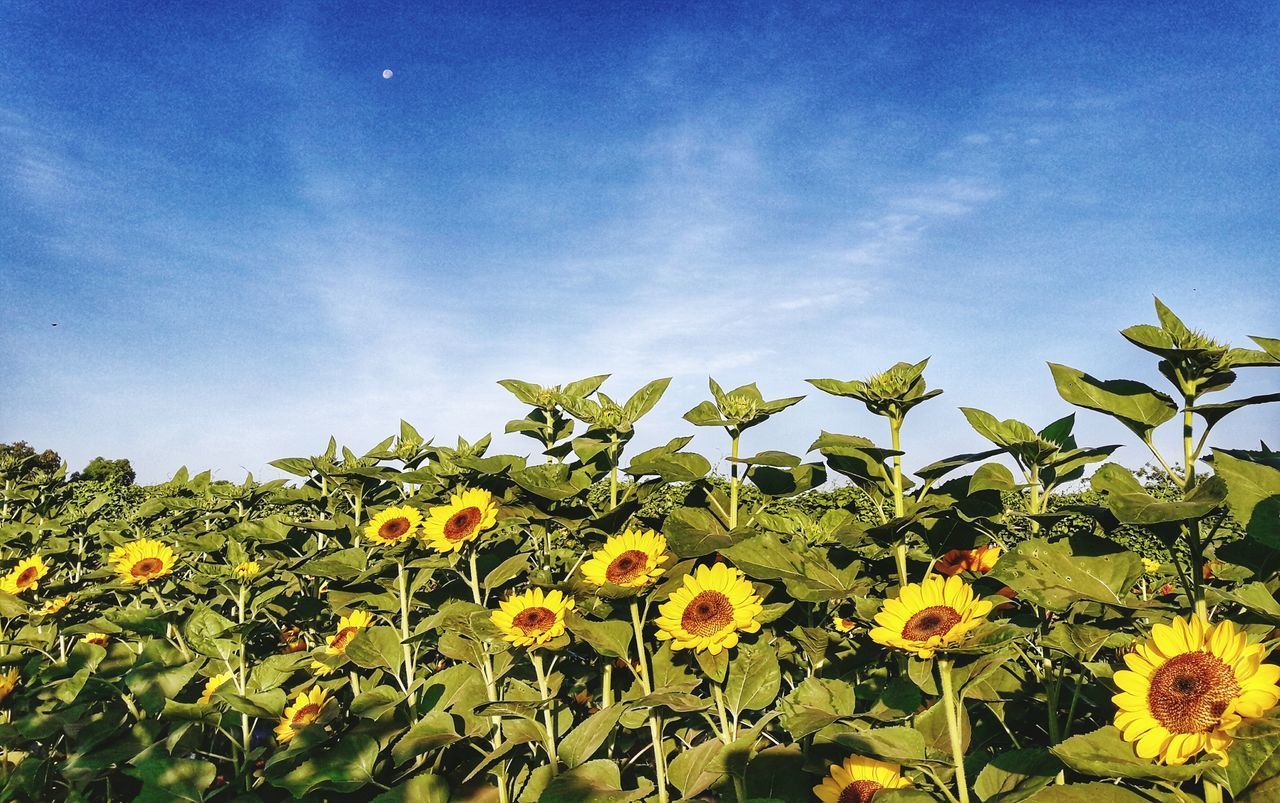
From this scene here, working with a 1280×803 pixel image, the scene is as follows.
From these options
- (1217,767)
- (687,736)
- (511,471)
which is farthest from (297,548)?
(1217,767)

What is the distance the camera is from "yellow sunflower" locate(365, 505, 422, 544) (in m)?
2.88

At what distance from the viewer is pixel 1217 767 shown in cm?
130

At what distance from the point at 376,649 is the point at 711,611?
4.77 feet

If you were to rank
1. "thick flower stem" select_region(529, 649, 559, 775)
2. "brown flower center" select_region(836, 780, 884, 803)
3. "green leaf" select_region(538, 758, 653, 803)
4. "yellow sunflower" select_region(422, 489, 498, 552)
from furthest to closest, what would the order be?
"yellow sunflower" select_region(422, 489, 498, 552), "thick flower stem" select_region(529, 649, 559, 775), "green leaf" select_region(538, 758, 653, 803), "brown flower center" select_region(836, 780, 884, 803)

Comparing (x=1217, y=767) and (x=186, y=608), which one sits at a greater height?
(x=186, y=608)

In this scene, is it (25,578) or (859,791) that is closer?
(859,791)

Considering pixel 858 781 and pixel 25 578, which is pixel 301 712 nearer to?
pixel 858 781

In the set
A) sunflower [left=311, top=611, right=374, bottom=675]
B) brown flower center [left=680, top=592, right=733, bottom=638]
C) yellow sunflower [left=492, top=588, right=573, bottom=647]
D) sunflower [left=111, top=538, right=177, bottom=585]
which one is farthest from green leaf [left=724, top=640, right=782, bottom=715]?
sunflower [left=111, top=538, right=177, bottom=585]

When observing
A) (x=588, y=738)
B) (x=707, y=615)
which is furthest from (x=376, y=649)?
(x=707, y=615)

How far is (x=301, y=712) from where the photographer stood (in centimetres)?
326

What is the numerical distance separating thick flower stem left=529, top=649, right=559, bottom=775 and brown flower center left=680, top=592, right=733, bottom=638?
60 centimetres

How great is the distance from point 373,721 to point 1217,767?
2.45 metres

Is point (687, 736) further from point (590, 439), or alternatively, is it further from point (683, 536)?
point (590, 439)

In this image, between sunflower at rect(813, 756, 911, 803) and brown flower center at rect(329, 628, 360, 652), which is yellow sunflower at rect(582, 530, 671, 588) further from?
brown flower center at rect(329, 628, 360, 652)
